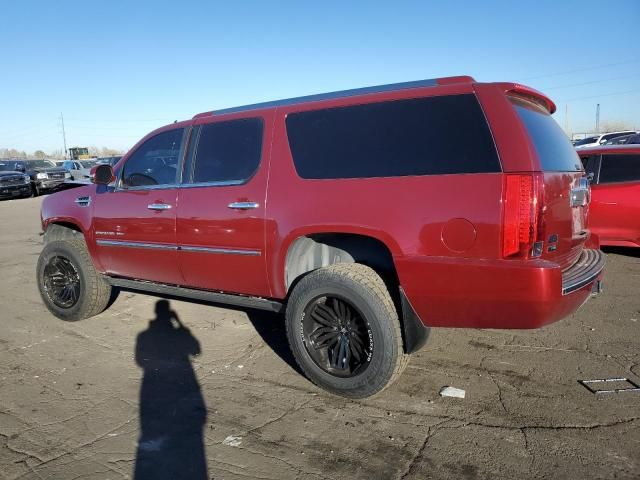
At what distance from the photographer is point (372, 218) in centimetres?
308

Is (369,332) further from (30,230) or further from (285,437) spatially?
(30,230)

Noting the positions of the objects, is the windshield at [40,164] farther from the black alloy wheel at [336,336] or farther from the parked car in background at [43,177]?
the black alloy wheel at [336,336]

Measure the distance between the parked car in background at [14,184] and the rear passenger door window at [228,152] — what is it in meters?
23.2

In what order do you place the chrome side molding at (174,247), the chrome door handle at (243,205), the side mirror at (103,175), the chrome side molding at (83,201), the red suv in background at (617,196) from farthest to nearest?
the red suv in background at (617,196) < the chrome side molding at (83,201) < the side mirror at (103,175) < the chrome side molding at (174,247) < the chrome door handle at (243,205)

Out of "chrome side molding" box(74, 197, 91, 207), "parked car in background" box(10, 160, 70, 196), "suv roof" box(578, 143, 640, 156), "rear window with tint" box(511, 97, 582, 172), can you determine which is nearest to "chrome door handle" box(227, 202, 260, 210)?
"rear window with tint" box(511, 97, 582, 172)

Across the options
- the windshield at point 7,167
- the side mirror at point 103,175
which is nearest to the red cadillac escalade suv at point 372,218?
the side mirror at point 103,175

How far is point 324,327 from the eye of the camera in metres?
3.48

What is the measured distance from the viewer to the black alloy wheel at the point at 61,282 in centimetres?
517

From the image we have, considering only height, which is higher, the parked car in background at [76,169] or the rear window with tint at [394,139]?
the parked car in background at [76,169]

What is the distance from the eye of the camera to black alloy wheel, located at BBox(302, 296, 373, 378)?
10.9ft

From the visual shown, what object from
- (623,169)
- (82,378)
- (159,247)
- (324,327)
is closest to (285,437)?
(324,327)

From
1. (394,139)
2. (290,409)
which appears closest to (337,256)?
(394,139)

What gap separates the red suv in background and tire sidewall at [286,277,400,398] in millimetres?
5201

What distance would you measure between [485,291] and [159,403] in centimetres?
234
